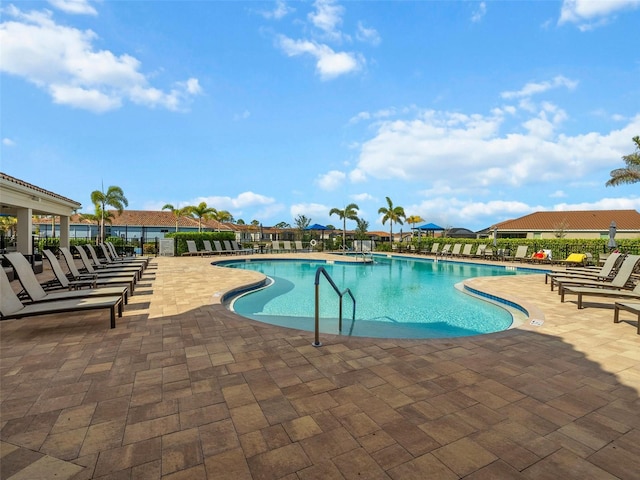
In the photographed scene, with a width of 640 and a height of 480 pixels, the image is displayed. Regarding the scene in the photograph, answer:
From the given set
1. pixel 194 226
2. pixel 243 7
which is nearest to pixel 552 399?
pixel 243 7

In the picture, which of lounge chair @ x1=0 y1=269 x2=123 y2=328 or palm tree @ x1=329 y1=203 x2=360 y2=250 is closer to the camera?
lounge chair @ x1=0 y1=269 x2=123 y2=328

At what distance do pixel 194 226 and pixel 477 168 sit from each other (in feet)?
107

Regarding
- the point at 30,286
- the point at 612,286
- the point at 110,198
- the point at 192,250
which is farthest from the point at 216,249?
the point at 612,286

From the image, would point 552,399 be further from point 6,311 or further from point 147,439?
point 6,311

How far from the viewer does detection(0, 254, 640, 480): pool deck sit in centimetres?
184

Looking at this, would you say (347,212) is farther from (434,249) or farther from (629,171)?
(629,171)

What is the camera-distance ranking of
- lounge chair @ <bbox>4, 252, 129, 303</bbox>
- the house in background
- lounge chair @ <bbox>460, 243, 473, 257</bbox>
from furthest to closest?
the house in background → lounge chair @ <bbox>460, 243, 473, 257</bbox> → lounge chair @ <bbox>4, 252, 129, 303</bbox>

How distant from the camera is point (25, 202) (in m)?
10.2

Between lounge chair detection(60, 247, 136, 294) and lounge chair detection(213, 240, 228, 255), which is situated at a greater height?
lounge chair detection(213, 240, 228, 255)

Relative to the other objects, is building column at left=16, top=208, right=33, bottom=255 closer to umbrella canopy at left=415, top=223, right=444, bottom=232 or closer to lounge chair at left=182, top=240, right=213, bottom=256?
lounge chair at left=182, top=240, right=213, bottom=256

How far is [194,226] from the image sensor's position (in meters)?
40.1

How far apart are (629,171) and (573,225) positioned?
19.1m

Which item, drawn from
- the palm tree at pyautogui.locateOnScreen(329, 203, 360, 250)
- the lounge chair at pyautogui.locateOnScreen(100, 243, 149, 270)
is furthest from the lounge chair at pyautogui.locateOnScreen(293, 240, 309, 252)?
the lounge chair at pyautogui.locateOnScreen(100, 243, 149, 270)

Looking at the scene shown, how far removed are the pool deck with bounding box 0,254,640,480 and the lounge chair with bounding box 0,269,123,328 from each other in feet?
1.23
